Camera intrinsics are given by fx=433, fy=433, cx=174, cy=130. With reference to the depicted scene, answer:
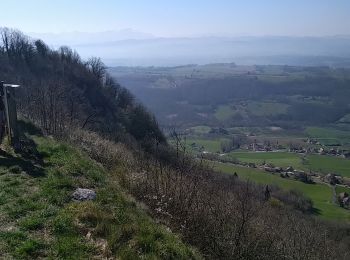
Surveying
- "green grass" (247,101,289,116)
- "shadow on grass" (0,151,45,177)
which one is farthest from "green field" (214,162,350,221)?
"green grass" (247,101,289,116)

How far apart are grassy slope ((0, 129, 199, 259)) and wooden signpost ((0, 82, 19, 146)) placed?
1.74m

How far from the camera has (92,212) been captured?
673cm

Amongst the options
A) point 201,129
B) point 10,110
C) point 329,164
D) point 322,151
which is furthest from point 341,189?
point 10,110

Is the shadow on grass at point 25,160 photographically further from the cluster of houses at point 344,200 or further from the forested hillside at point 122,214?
the cluster of houses at point 344,200

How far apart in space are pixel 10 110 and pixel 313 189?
4490 centimetres

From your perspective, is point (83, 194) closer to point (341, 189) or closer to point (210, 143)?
point (341, 189)

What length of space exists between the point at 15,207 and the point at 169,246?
8.42 ft

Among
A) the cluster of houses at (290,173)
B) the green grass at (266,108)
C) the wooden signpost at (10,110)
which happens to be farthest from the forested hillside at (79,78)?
the green grass at (266,108)

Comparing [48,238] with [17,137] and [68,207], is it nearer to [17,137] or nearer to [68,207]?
[68,207]

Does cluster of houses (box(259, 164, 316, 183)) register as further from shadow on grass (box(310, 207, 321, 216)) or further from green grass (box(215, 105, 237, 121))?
green grass (box(215, 105, 237, 121))

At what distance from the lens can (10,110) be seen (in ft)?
36.2

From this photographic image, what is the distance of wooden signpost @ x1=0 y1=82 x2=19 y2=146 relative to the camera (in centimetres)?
1080

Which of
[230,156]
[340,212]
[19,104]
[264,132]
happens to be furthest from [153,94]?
[19,104]

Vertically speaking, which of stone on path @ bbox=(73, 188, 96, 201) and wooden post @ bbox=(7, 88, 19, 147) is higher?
wooden post @ bbox=(7, 88, 19, 147)
